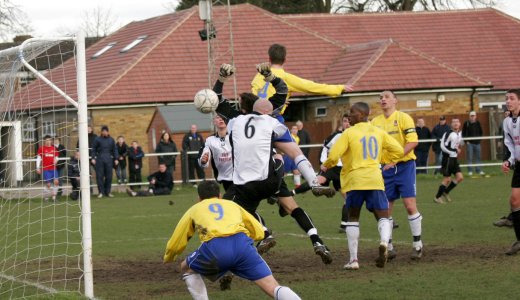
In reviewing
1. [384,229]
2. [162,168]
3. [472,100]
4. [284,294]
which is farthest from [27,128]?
[472,100]

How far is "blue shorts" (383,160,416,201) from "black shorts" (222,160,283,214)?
2188 mm

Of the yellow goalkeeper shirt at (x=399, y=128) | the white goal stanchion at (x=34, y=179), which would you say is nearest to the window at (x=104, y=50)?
the white goal stanchion at (x=34, y=179)

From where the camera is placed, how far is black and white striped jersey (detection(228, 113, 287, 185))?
1108cm

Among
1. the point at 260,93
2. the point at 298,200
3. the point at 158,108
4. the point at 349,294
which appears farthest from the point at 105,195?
the point at 349,294

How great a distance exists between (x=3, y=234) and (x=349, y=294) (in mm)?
7395

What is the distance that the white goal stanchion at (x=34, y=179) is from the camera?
1088 cm

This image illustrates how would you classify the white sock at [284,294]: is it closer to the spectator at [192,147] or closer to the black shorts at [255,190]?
the black shorts at [255,190]

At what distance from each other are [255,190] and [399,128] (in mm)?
2816

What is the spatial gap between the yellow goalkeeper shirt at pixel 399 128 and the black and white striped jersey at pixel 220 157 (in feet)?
6.77

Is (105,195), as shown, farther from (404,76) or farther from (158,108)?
(404,76)

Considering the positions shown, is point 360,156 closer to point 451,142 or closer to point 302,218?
point 302,218

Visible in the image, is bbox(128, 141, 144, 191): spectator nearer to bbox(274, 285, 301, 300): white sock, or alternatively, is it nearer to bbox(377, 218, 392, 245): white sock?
bbox(377, 218, 392, 245): white sock

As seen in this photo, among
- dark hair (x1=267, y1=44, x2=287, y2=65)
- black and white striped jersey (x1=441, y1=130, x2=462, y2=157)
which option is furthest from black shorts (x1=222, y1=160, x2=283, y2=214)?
black and white striped jersey (x1=441, y1=130, x2=462, y2=157)

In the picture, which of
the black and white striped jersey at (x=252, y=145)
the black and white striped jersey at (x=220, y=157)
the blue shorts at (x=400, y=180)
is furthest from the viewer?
the black and white striped jersey at (x=220, y=157)
